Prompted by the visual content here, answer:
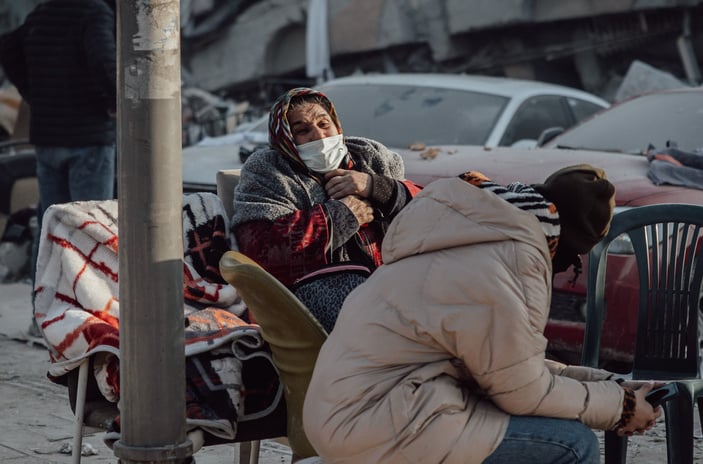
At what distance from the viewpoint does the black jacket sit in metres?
6.77

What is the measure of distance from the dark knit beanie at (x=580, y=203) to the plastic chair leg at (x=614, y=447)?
787 millimetres

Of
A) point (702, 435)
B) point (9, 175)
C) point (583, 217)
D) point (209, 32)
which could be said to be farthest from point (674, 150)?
point (209, 32)

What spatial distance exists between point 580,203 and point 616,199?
252 centimetres

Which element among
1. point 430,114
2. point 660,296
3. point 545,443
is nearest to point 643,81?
point 430,114

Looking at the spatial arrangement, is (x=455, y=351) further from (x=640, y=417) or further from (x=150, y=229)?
(x=150, y=229)

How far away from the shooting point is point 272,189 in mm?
4180

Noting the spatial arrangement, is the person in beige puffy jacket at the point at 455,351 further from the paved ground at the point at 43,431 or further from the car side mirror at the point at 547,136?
the car side mirror at the point at 547,136

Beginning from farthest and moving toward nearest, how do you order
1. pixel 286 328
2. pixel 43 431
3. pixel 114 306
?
pixel 43 431 → pixel 114 306 → pixel 286 328

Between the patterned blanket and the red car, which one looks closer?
the patterned blanket

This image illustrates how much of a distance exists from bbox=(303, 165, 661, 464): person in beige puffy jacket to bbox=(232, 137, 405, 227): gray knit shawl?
1.07 meters

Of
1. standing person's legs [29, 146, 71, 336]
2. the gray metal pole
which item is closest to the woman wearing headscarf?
the gray metal pole

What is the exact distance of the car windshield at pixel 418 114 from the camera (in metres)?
7.82

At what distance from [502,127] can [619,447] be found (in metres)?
4.41

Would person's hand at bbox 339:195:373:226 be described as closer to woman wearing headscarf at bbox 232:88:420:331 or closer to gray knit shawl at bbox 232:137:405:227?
woman wearing headscarf at bbox 232:88:420:331
